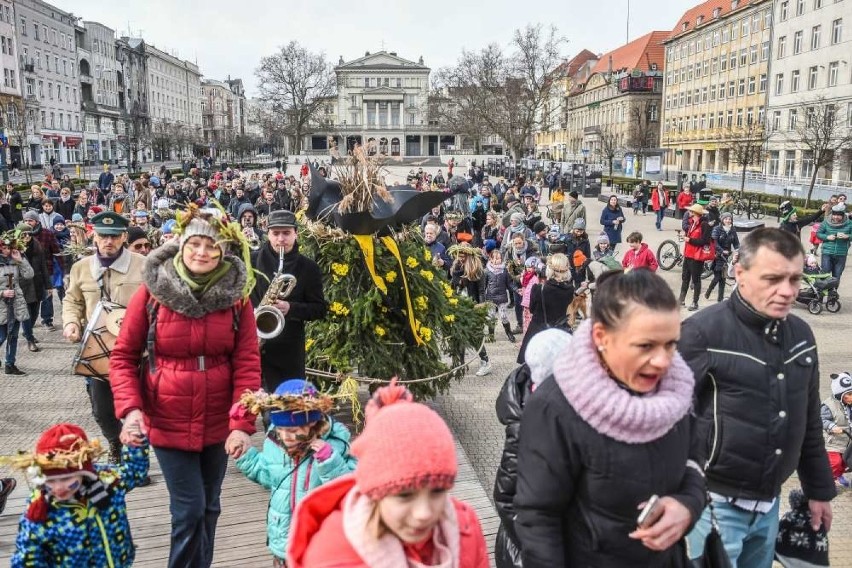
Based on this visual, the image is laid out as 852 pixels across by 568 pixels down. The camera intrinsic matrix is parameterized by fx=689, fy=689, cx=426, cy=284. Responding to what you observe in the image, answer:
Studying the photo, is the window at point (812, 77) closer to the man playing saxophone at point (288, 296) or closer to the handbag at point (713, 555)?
the man playing saxophone at point (288, 296)

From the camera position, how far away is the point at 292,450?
10.5ft

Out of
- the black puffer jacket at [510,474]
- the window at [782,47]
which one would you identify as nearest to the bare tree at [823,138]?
the window at [782,47]

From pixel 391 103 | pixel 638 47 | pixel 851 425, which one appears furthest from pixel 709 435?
pixel 391 103

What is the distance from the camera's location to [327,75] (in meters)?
82.0

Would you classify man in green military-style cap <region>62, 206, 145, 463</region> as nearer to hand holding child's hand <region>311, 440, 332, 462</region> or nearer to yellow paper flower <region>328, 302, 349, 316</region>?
yellow paper flower <region>328, 302, 349, 316</region>

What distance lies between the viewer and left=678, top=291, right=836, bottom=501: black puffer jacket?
2.72m

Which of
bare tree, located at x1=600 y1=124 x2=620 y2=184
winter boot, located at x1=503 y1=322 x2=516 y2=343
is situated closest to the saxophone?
winter boot, located at x1=503 y1=322 x2=516 y2=343

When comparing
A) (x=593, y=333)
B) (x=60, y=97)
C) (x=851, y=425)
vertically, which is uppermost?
(x=60, y=97)

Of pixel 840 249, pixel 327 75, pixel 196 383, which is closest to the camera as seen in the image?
pixel 196 383

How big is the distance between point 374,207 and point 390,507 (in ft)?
12.1

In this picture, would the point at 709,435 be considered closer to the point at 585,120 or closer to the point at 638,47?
the point at 638,47

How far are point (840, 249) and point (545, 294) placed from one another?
8.12 meters

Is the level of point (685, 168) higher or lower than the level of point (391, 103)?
lower

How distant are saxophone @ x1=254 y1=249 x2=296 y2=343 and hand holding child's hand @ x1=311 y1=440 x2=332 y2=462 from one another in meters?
1.10
